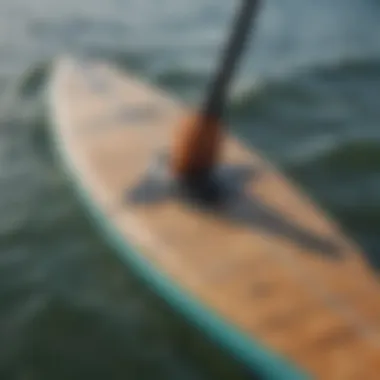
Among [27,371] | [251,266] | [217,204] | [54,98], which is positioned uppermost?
[54,98]

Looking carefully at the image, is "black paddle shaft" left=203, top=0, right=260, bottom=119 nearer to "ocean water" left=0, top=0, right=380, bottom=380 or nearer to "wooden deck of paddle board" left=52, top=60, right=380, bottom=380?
"wooden deck of paddle board" left=52, top=60, right=380, bottom=380

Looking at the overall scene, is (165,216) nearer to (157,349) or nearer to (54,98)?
(157,349)

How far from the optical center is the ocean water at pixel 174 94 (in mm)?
4645

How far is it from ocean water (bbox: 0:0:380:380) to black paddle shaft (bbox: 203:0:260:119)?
1.17 metres

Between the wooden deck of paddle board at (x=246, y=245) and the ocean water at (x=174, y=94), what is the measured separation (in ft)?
1.06

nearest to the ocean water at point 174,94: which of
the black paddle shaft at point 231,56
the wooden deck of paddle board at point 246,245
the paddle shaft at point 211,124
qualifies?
the wooden deck of paddle board at point 246,245

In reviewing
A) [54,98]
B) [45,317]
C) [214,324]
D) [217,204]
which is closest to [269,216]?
[217,204]

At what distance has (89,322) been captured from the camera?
4848 millimetres

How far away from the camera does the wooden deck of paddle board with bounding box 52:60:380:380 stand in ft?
13.5

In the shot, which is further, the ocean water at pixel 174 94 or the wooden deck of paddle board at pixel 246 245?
the ocean water at pixel 174 94

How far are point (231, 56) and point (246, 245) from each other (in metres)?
1.08

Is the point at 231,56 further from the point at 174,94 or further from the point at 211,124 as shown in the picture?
the point at 174,94

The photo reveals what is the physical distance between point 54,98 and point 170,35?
2589 mm

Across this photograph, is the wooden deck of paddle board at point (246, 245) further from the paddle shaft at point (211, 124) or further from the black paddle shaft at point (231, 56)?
the black paddle shaft at point (231, 56)
